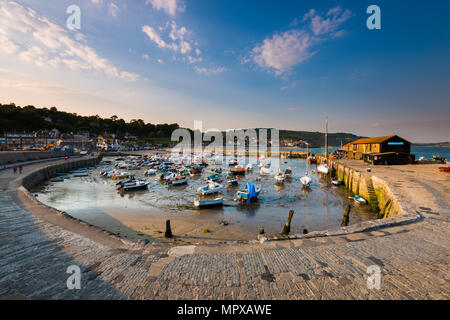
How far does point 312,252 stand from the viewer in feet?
22.1

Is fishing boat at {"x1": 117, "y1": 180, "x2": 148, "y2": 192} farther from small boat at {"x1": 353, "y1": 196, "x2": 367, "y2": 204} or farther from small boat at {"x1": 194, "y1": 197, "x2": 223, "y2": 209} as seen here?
small boat at {"x1": 353, "y1": 196, "x2": 367, "y2": 204}

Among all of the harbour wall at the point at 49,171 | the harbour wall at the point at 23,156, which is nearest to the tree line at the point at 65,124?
the harbour wall at the point at 23,156

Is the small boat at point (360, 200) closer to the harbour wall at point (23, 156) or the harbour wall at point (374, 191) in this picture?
the harbour wall at point (374, 191)

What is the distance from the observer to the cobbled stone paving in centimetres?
486

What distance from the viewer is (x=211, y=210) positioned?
59.7ft

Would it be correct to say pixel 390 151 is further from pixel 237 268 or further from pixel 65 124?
pixel 65 124

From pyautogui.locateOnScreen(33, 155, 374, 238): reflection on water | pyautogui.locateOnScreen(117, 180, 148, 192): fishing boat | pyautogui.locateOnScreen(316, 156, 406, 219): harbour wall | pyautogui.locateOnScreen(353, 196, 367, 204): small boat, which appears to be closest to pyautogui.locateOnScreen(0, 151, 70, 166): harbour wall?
pyautogui.locateOnScreen(33, 155, 374, 238): reflection on water

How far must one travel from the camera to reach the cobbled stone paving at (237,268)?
4.86 metres

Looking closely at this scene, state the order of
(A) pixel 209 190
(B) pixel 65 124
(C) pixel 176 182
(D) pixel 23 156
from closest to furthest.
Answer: (A) pixel 209 190
(C) pixel 176 182
(D) pixel 23 156
(B) pixel 65 124

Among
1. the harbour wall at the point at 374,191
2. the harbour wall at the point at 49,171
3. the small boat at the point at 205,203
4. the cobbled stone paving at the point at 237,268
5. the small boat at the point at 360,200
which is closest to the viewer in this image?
the cobbled stone paving at the point at 237,268

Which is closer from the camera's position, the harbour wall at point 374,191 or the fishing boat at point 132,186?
the harbour wall at point 374,191

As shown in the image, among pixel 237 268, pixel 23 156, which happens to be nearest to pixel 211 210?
pixel 237 268

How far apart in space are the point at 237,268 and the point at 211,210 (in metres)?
12.5

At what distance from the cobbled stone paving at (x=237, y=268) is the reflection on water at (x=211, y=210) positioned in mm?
6189
